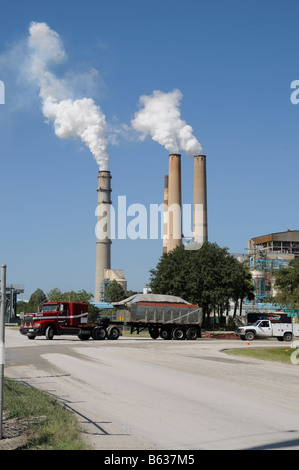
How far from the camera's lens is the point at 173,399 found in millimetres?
14594

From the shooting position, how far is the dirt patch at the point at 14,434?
8859 millimetres

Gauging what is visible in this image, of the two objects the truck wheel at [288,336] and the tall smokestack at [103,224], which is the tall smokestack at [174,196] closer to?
the tall smokestack at [103,224]

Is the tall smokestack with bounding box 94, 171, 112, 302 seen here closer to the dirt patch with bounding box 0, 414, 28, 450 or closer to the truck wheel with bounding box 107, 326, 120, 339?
the truck wheel with bounding box 107, 326, 120, 339

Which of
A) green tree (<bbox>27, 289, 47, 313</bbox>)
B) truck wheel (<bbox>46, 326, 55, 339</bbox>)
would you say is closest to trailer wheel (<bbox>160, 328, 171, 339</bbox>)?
truck wheel (<bbox>46, 326, 55, 339</bbox>)

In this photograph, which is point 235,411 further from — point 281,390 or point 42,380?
point 42,380

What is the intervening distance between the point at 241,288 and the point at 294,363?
5550cm

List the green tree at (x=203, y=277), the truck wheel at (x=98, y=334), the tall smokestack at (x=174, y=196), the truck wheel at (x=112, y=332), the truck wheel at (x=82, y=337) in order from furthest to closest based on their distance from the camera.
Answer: the tall smokestack at (x=174, y=196) < the green tree at (x=203, y=277) < the truck wheel at (x=112, y=332) < the truck wheel at (x=98, y=334) < the truck wheel at (x=82, y=337)

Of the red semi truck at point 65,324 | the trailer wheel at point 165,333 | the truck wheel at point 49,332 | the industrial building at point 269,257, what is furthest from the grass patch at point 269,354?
the industrial building at point 269,257

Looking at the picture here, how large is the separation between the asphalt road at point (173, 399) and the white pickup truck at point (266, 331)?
76.5 feet

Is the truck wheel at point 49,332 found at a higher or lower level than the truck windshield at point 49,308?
lower

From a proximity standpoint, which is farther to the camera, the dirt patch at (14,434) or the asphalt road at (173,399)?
the asphalt road at (173,399)

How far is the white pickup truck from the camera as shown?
5031 centimetres

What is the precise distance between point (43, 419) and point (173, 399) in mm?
4593
